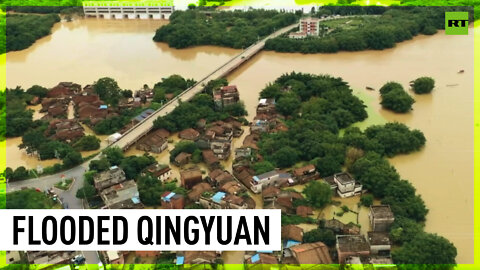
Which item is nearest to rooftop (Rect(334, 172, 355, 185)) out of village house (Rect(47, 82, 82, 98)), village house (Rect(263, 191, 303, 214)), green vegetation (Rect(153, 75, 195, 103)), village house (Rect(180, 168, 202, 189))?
village house (Rect(263, 191, 303, 214))

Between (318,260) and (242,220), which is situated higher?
(242,220)

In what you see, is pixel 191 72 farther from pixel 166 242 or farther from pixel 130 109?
pixel 166 242

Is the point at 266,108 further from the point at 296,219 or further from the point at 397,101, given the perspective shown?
the point at 296,219

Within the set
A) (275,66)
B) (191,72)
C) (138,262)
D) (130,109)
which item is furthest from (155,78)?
(138,262)

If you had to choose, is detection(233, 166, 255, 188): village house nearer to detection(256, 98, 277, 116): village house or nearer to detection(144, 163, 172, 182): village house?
detection(144, 163, 172, 182): village house

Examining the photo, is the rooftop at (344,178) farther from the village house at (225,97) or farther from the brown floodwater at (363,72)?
the village house at (225,97)

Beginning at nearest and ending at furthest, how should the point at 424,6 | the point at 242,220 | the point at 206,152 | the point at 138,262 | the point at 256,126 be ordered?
the point at 242,220 → the point at 138,262 → the point at 206,152 → the point at 256,126 → the point at 424,6

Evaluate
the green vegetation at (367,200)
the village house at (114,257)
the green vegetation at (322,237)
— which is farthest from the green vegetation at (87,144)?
the green vegetation at (367,200)
